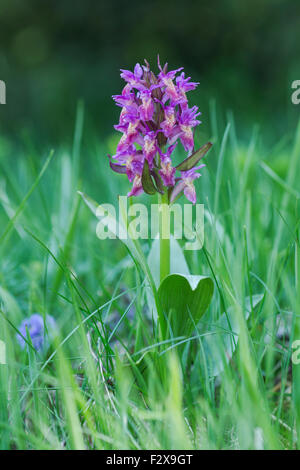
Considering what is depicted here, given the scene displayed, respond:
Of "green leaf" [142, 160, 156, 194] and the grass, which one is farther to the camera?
"green leaf" [142, 160, 156, 194]

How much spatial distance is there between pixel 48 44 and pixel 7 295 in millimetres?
3644

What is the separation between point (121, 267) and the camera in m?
1.66

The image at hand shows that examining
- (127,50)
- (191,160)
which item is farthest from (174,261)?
(127,50)

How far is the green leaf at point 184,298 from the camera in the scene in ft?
3.40

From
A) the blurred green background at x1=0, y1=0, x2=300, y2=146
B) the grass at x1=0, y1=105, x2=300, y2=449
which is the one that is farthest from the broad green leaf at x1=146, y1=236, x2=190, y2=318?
the blurred green background at x1=0, y1=0, x2=300, y2=146

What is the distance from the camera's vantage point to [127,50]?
4422mm

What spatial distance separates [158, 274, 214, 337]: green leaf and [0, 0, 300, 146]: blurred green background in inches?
127

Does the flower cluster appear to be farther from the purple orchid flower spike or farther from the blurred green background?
the blurred green background

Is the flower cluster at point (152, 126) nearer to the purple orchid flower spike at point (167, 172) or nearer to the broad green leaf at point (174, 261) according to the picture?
the purple orchid flower spike at point (167, 172)

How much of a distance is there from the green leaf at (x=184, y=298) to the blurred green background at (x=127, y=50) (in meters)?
3.23

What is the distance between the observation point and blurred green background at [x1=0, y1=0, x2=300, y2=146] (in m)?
4.23

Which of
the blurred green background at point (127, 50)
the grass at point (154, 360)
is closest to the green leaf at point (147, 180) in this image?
the grass at point (154, 360)

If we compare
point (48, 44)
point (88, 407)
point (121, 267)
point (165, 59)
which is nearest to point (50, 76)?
point (48, 44)

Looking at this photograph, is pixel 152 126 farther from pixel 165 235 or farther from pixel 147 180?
pixel 165 235
